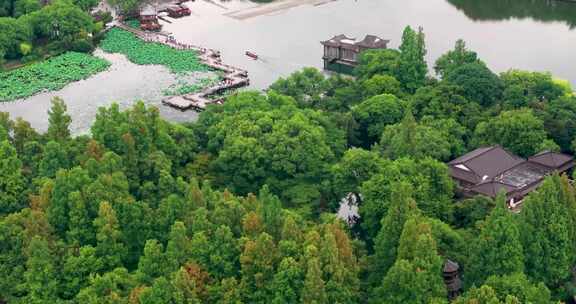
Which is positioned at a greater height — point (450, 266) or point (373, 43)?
point (373, 43)

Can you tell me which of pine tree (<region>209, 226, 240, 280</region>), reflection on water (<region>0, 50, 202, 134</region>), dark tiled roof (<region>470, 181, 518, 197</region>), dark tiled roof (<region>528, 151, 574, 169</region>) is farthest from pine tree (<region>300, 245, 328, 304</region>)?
reflection on water (<region>0, 50, 202, 134</region>)

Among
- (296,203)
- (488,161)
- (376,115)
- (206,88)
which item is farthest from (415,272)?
(206,88)

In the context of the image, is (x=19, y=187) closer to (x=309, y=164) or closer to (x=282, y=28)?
(x=309, y=164)

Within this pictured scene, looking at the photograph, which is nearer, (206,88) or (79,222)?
(79,222)

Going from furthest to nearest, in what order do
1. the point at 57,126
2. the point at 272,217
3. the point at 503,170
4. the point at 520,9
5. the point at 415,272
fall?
1. the point at 520,9
2. the point at 57,126
3. the point at 503,170
4. the point at 272,217
5. the point at 415,272

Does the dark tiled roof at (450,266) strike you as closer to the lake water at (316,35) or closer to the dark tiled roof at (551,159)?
the dark tiled roof at (551,159)

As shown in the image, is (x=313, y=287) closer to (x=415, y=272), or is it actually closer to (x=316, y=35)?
(x=415, y=272)

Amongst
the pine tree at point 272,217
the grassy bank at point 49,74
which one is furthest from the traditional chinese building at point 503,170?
the grassy bank at point 49,74

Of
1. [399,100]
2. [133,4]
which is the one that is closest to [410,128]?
[399,100]
